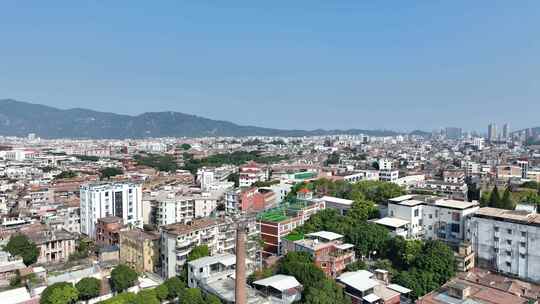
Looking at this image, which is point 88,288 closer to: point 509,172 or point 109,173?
point 109,173

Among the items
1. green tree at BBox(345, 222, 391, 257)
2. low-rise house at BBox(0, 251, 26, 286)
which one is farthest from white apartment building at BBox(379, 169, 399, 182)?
low-rise house at BBox(0, 251, 26, 286)

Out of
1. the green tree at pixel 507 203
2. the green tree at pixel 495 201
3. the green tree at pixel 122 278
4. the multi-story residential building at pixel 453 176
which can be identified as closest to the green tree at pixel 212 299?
the green tree at pixel 122 278

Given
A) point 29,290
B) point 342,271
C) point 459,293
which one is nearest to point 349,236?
point 342,271

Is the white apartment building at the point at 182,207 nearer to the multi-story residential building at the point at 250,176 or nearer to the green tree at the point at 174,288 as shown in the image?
the multi-story residential building at the point at 250,176

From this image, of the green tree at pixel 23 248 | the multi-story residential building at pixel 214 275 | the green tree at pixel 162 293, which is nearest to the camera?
the multi-story residential building at pixel 214 275

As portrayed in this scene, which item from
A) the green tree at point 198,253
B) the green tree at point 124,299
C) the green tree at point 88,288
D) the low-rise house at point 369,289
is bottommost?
the green tree at point 88,288

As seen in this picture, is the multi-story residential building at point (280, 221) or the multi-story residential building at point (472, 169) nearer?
the multi-story residential building at point (280, 221)
